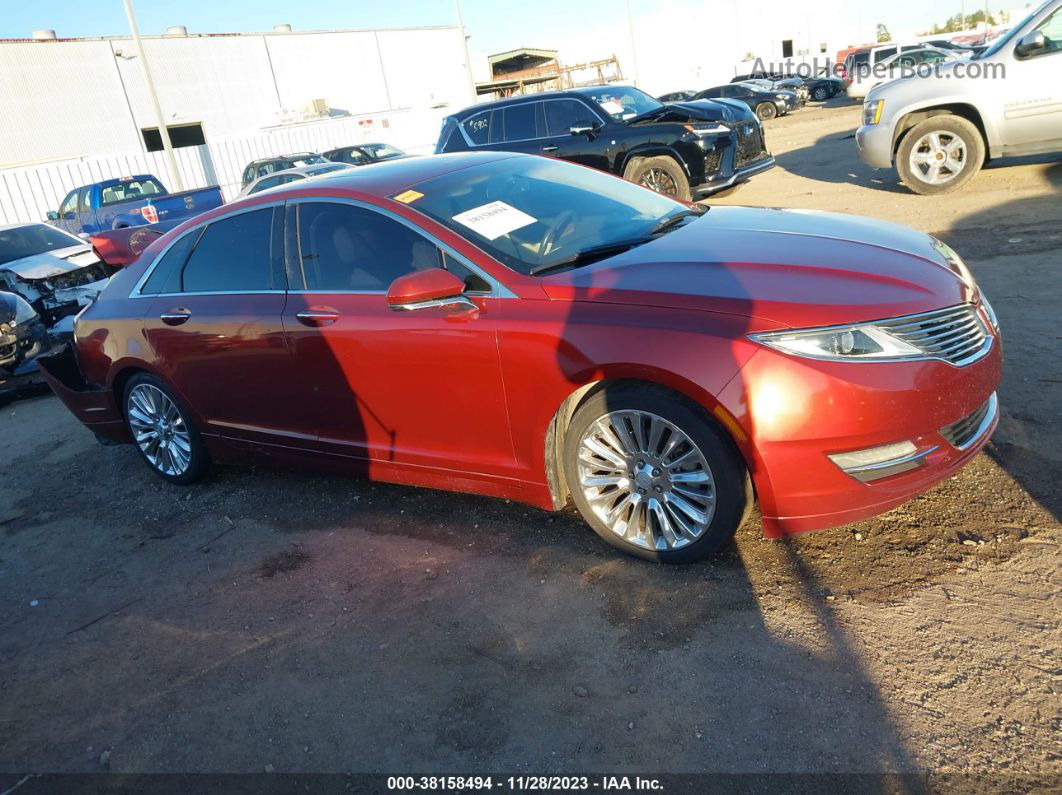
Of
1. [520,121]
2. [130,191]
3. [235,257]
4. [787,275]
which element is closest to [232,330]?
[235,257]

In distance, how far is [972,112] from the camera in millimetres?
8781

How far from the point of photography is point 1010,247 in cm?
674

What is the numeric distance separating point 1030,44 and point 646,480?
7805mm

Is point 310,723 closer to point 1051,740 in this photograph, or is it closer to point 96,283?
point 1051,740

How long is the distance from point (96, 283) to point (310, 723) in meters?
8.09

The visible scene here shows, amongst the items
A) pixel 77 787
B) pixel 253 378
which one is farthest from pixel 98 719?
pixel 253 378

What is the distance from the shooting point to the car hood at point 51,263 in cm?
861

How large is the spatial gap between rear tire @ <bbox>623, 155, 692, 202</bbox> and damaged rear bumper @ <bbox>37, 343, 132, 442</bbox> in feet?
22.5

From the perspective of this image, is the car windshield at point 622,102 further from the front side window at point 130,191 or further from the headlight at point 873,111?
the front side window at point 130,191

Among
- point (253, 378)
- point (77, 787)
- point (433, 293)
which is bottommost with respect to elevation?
point (77, 787)

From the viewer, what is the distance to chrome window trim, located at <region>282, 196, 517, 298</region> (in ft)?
10.9

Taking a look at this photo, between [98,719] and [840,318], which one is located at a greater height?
[840,318]

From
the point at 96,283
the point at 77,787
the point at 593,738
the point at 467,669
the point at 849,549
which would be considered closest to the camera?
the point at 593,738

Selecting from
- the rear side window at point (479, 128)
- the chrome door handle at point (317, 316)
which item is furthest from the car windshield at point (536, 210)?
the rear side window at point (479, 128)
